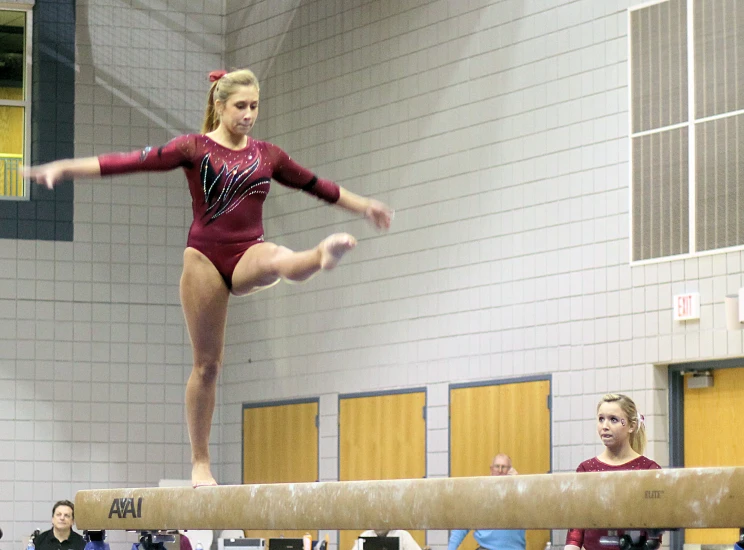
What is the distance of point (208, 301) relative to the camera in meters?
4.91

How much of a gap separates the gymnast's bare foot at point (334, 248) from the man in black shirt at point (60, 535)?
6475mm

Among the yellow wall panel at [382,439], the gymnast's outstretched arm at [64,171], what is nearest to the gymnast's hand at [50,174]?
the gymnast's outstretched arm at [64,171]

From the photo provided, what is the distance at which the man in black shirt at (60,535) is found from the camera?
33.2 ft

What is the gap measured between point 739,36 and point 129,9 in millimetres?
6839

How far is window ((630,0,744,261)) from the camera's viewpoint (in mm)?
8625

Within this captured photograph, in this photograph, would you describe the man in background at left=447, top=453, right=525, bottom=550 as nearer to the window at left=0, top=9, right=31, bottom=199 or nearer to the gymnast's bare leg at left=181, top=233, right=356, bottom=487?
the gymnast's bare leg at left=181, top=233, right=356, bottom=487

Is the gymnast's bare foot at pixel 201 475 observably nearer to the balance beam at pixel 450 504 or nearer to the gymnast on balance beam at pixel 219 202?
the balance beam at pixel 450 504

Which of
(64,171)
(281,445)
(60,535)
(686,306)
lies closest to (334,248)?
(64,171)

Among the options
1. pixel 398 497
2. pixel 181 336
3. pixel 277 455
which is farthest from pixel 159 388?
pixel 398 497

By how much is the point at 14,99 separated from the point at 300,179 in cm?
844

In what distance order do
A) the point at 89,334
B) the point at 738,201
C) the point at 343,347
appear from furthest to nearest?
the point at 89,334, the point at 343,347, the point at 738,201

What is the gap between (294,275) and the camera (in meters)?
4.55

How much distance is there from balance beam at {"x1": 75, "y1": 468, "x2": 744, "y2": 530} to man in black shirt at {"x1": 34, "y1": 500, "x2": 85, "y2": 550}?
4.51 metres

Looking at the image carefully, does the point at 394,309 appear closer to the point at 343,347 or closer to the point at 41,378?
the point at 343,347
